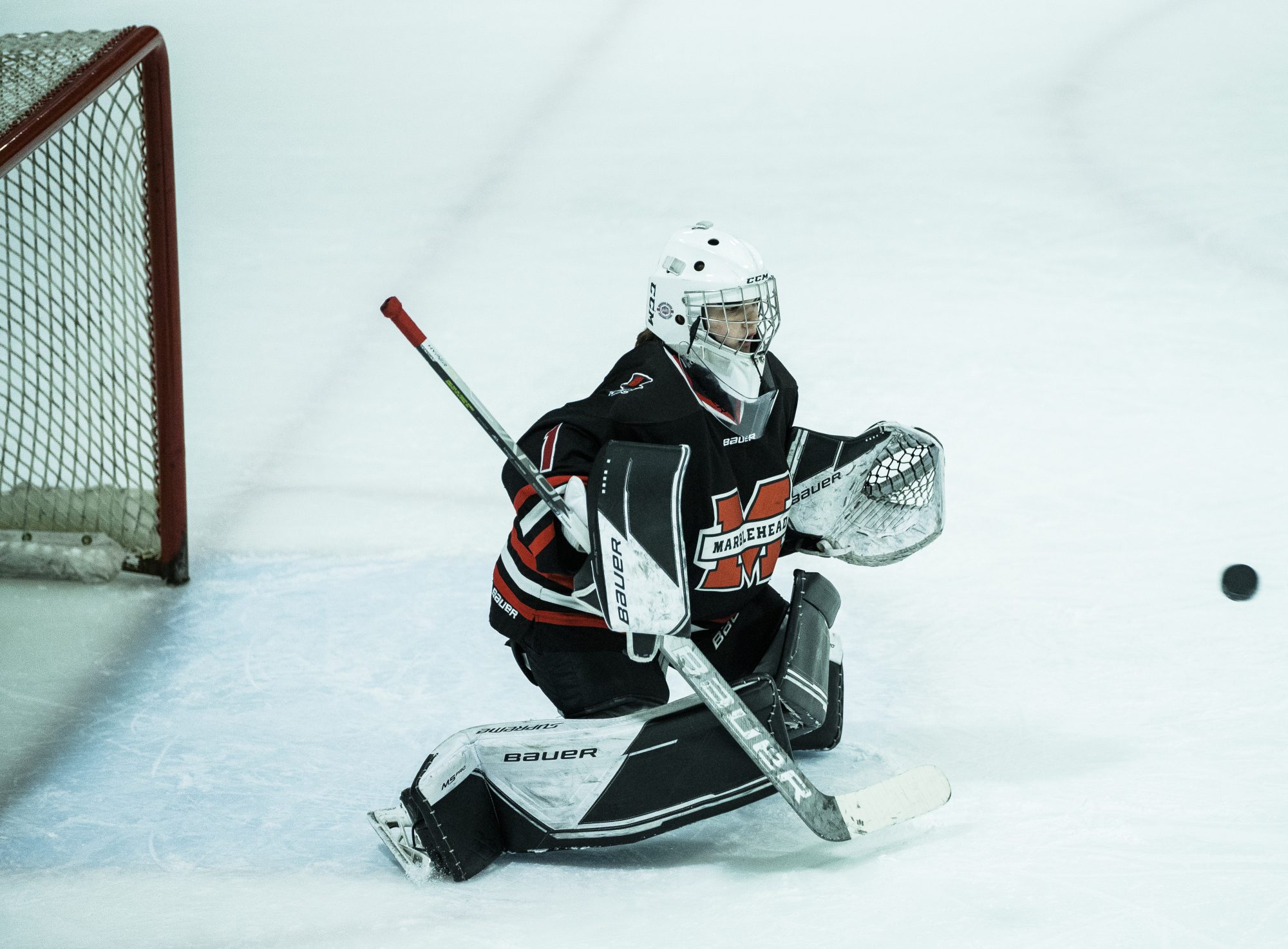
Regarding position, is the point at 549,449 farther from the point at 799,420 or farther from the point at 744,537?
the point at 799,420

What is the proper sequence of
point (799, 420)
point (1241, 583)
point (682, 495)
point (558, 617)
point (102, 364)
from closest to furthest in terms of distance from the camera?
1. point (682, 495)
2. point (558, 617)
3. point (1241, 583)
4. point (102, 364)
5. point (799, 420)

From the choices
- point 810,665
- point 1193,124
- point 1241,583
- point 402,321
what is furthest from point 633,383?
point 1193,124

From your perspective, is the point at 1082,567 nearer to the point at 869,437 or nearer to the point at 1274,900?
the point at 869,437

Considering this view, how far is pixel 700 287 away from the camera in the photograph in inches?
83.5

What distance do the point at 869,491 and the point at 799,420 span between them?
3.68ft

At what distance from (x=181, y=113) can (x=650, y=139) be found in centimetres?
177

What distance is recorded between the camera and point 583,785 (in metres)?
2.07

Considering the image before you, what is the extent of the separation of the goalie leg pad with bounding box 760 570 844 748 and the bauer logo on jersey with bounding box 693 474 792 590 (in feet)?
0.34

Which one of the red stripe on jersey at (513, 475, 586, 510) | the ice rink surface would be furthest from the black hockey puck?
the red stripe on jersey at (513, 475, 586, 510)

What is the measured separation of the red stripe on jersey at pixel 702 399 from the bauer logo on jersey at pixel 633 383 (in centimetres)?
5

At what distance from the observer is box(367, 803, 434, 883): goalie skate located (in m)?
2.08

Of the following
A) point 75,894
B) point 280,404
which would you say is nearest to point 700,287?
point 75,894

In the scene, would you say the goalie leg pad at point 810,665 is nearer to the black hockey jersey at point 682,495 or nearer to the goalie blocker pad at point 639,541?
the black hockey jersey at point 682,495

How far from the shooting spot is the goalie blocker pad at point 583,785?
6.79 ft
